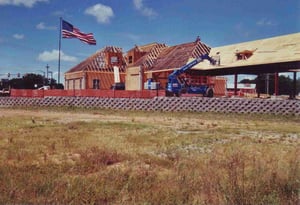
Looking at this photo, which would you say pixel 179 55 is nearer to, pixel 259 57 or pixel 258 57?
pixel 258 57

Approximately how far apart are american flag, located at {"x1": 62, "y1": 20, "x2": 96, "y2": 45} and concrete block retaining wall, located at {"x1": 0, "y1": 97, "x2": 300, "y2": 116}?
15.9 metres

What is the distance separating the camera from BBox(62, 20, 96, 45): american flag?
7.98 m

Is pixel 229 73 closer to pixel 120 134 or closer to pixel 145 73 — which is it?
pixel 145 73

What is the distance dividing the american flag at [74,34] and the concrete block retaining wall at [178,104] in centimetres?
1593

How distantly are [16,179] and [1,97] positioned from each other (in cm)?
3097

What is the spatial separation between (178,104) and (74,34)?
19782 millimetres

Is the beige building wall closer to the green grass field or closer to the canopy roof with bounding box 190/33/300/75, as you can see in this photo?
the canopy roof with bounding box 190/33/300/75

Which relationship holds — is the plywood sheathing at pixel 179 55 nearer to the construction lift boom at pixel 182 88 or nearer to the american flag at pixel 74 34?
the construction lift boom at pixel 182 88

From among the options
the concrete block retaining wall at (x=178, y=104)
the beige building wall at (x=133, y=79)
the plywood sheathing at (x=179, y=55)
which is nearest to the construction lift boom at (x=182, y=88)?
the concrete block retaining wall at (x=178, y=104)

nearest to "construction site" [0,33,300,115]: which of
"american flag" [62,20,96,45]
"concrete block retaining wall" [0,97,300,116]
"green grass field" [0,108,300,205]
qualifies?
"concrete block retaining wall" [0,97,300,116]

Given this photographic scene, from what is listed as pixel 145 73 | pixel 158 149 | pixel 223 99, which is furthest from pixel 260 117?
pixel 145 73

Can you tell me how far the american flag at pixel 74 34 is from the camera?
798 centimetres

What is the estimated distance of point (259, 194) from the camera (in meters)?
5.73

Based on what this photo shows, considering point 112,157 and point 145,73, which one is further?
point 145,73
